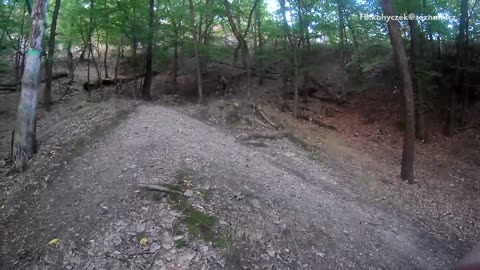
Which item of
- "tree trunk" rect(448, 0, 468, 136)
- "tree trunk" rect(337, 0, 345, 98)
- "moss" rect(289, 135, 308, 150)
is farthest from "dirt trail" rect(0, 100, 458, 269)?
"tree trunk" rect(337, 0, 345, 98)

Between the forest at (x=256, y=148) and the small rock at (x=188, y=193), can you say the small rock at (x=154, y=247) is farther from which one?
the small rock at (x=188, y=193)

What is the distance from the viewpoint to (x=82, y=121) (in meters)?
10.9

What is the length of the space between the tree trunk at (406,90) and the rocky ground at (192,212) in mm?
1555

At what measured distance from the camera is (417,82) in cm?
1290

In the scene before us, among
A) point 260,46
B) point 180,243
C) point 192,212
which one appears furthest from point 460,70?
point 180,243

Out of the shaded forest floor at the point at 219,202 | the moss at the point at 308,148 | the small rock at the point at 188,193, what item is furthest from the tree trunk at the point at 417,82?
the small rock at the point at 188,193

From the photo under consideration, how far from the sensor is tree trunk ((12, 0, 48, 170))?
8336 mm

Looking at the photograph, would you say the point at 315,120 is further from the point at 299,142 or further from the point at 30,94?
the point at 30,94

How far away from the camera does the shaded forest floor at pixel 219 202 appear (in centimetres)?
528

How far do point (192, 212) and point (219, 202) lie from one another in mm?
611

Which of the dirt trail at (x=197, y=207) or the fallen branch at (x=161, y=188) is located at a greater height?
the fallen branch at (x=161, y=188)

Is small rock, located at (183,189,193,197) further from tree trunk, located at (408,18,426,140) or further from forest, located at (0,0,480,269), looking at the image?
tree trunk, located at (408,18,426,140)

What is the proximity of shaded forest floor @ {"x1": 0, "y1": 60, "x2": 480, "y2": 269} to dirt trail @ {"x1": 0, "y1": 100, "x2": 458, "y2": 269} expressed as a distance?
0.02m

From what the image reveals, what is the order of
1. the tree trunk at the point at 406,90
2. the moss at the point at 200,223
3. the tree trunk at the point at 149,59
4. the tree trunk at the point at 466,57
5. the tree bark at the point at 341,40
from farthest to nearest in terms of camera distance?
the tree bark at the point at 341,40 < the tree trunk at the point at 149,59 < the tree trunk at the point at 466,57 < the tree trunk at the point at 406,90 < the moss at the point at 200,223
